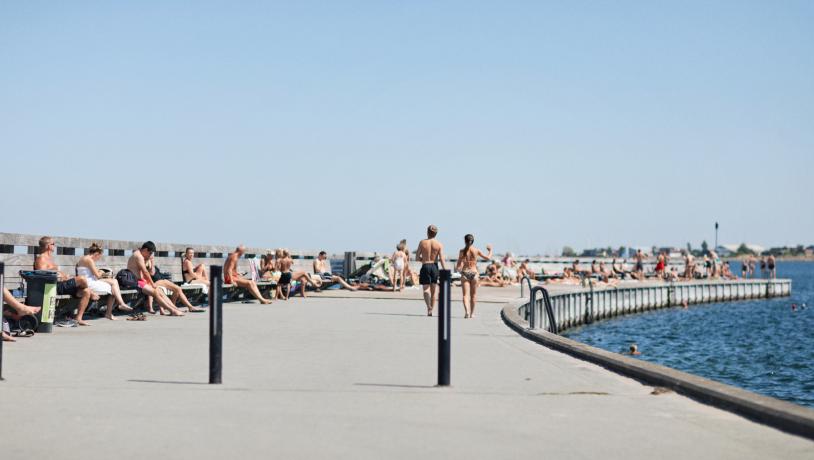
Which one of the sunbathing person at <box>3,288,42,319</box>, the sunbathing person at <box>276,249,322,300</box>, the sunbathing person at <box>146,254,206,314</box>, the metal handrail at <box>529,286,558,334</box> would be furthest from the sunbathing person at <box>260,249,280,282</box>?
the sunbathing person at <box>3,288,42,319</box>

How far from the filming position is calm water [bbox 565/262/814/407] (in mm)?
22406

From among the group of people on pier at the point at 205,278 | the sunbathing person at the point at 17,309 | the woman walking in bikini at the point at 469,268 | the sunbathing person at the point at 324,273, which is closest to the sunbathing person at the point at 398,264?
the group of people on pier at the point at 205,278

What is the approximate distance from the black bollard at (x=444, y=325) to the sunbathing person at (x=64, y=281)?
733cm

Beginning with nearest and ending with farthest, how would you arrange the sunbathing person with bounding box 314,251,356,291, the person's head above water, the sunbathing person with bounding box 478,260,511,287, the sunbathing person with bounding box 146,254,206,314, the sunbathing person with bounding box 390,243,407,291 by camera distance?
the person's head above water → the sunbathing person with bounding box 146,254,206,314 → the sunbathing person with bounding box 390,243,407,291 → the sunbathing person with bounding box 314,251,356,291 → the sunbathing person with bounding box 478,260,511,287

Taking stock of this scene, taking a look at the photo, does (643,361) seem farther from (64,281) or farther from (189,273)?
(189,273)

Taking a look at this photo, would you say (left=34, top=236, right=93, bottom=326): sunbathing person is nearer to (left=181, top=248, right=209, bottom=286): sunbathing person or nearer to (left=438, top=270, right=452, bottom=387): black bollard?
(left=181, top=248, right=209, bottom=286): sunbathing person

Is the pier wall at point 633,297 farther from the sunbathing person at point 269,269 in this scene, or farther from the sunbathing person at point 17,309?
the sunbathing person at point 17,309

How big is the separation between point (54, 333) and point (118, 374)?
5.09m

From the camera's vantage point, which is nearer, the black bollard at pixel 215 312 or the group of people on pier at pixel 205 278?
the black bollard at pixel 215 312

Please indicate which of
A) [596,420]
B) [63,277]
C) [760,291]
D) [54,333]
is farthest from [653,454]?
[760,291]

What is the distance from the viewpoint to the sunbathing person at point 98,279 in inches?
617

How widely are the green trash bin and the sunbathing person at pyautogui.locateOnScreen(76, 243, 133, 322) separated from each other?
1.48 metres

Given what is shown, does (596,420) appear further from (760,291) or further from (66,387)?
(760,291)

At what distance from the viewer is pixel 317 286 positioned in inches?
1178
